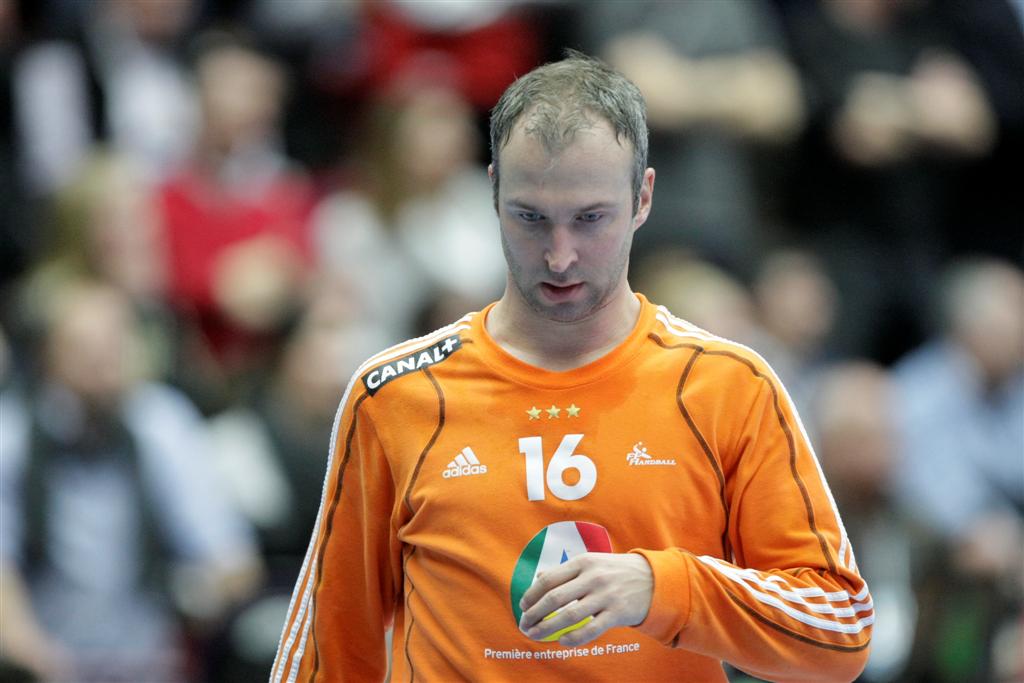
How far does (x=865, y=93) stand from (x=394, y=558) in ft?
20.3

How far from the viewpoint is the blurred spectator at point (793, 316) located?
8219mm

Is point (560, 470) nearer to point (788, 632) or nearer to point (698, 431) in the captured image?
point (698, 431)

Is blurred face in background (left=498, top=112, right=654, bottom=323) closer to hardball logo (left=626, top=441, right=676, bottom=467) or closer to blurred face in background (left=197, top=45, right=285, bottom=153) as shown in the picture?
hardball logo (left=626, top=441, right=676, bottom=467)

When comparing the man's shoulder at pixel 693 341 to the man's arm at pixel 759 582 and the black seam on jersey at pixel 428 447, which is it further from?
the black seam on jersey at pixel 428 447

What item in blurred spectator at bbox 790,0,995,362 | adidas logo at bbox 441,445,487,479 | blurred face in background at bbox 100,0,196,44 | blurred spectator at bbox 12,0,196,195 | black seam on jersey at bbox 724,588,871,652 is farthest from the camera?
blurred spectator at bbox 790,0,995,362

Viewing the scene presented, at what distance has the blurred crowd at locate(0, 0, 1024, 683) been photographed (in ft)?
22.1

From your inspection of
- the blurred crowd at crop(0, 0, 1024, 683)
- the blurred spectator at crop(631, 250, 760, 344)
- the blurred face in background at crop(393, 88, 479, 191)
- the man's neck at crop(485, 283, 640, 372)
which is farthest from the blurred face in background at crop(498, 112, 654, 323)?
the blurred face in background at crop(393, 88, 479, 191)

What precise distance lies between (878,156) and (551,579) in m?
6.46

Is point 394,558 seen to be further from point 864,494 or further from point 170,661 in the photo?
point 864,494

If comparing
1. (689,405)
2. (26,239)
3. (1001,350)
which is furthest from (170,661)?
Answer: (1001,350)

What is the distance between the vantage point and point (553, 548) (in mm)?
3416

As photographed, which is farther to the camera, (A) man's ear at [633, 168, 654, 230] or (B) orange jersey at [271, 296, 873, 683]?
(A) man's ear at [633, 168, 654, 230]

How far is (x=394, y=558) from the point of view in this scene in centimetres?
367

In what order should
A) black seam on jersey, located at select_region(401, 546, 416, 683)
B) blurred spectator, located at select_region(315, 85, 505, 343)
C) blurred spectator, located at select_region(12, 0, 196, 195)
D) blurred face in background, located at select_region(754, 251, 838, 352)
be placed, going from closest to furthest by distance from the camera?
1. black seam on jersey, located at select_region(401, 546, 416, 683)
2. blurred spectator, located at select_region(315, 85, 505, 343)
3. blurred face in background, located at select_region(754, 251, 838, 352)
4. blurred spectator, located at select_region(12, 0, 196, 195)
